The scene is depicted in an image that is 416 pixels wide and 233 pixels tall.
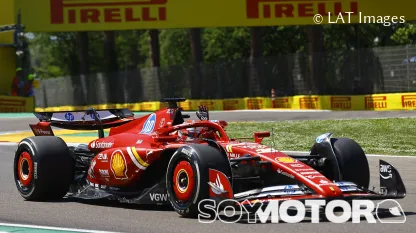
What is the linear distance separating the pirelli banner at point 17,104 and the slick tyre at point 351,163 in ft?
89.5

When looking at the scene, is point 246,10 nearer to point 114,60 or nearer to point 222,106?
point 222,106

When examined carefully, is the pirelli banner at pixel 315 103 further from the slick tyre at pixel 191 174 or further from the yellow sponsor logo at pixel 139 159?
the slick tyre at pixel 191 174

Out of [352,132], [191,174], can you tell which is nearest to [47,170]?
[191,174]

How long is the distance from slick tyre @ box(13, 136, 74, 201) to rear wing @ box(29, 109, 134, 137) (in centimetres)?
71

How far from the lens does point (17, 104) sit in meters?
36.0

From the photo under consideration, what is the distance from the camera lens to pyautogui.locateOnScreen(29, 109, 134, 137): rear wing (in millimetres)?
11570

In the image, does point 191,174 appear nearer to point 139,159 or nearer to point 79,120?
point 139,159

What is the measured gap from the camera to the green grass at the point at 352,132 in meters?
17.5

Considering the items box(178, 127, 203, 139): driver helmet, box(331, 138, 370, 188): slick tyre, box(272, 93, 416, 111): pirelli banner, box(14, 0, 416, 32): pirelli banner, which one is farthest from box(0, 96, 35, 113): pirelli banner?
box(331, 138, 370, 188): slick tyre

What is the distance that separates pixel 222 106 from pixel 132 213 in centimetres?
3122

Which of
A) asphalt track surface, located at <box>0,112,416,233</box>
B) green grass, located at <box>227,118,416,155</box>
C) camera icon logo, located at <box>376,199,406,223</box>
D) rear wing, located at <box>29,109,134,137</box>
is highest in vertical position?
rear wing, located at <box>29,109,134,137</box>

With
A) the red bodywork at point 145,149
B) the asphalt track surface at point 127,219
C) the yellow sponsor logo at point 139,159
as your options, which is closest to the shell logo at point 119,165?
the red bodywork at point 145,149

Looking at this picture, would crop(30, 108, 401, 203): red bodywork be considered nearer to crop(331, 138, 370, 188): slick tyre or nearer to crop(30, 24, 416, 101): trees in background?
crop(331, 138, 370, 188): slick tyre

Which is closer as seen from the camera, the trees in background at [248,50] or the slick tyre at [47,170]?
the slick tyre at [47,170]
